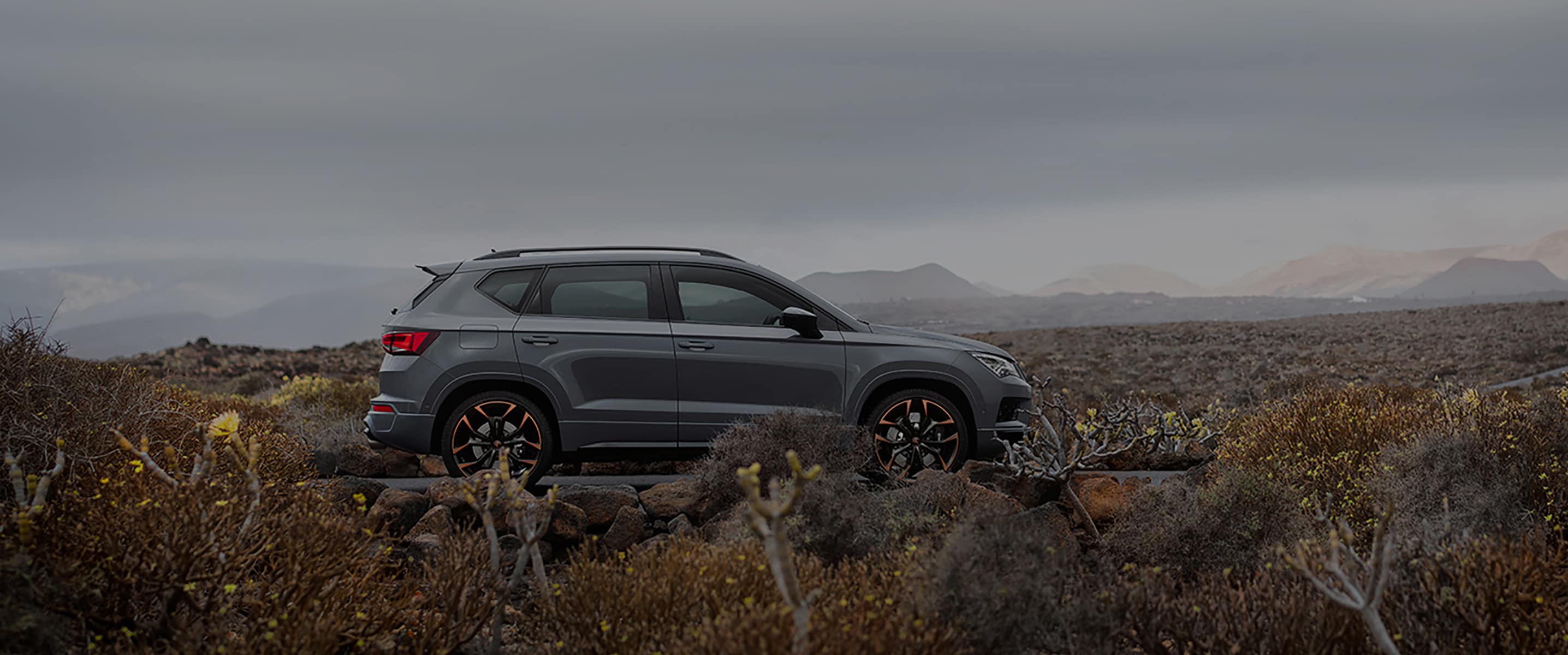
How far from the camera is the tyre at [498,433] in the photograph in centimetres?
741

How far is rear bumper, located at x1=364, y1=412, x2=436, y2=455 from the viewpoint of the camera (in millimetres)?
7367

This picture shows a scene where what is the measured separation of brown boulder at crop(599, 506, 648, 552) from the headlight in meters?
2.68

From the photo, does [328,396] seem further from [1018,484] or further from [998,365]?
[1018,484]

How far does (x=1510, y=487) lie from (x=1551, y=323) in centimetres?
4063

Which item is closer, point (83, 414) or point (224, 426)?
point (224, 426)

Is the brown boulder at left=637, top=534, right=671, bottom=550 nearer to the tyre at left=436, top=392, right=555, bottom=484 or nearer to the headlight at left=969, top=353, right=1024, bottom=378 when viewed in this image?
the tyre at left=436, top=392, right=555, bottom=484

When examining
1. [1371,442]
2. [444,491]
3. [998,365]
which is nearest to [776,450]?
[998,365]

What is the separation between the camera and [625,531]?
7.07m

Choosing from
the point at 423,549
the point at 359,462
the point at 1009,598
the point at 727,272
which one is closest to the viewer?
the point at 1009,598

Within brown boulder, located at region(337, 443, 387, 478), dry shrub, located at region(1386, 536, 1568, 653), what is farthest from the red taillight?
dry shrub, located at region(1386, 536, 1568, 653)

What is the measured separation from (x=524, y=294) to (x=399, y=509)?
5.65 ft

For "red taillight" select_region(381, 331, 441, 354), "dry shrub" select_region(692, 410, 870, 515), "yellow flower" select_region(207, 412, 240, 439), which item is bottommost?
"dry shrub" select_region(692, 410, 870, 515)

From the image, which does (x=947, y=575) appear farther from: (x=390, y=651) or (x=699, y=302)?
(x=699, y=302)

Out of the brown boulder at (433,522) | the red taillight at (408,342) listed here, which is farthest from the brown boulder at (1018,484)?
the red taillight at (408,342)
